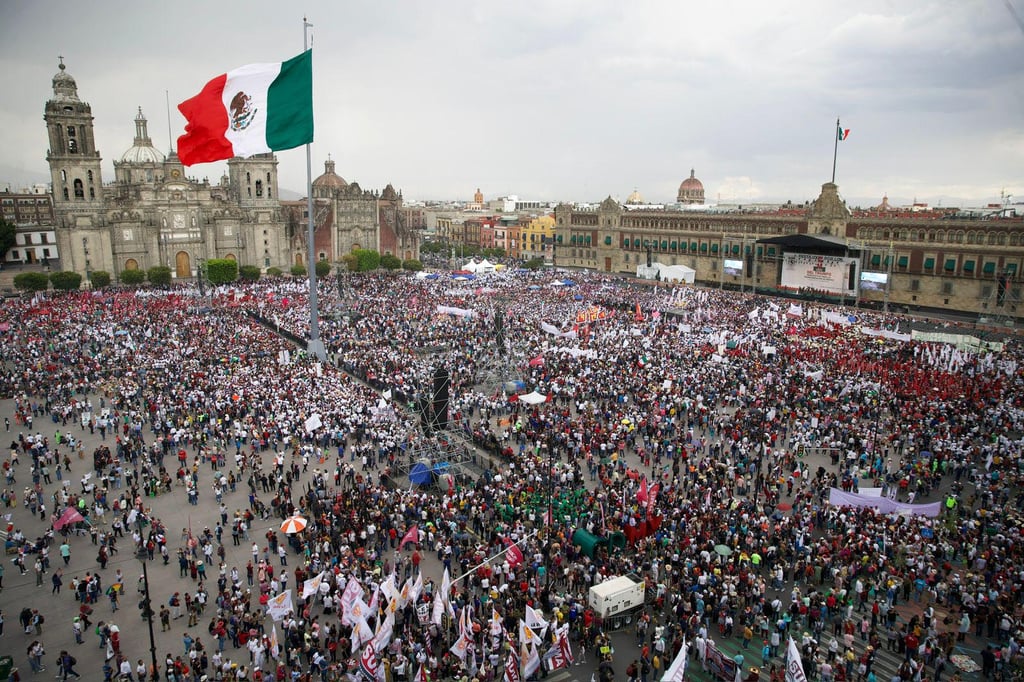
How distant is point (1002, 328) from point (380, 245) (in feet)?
222

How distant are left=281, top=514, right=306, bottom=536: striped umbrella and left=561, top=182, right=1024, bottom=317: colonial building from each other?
48.3 meters

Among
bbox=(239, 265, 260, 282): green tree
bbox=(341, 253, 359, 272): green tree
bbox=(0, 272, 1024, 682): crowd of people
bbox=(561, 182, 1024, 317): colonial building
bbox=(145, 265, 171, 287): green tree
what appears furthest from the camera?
bbox=(341, 253, 359, 272): green tree

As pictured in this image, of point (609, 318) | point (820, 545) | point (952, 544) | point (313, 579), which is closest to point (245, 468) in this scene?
point (313, 579)

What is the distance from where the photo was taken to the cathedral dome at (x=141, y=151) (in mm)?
85750

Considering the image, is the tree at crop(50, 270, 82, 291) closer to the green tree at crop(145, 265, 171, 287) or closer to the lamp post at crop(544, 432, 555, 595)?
the green tree at crop(145, 265, 171, 287)

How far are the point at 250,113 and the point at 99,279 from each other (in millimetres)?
49457

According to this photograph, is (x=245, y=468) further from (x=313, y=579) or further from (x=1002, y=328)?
(x=1002, y=328)

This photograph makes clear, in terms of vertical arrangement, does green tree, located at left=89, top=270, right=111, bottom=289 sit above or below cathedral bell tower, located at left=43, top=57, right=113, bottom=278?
below

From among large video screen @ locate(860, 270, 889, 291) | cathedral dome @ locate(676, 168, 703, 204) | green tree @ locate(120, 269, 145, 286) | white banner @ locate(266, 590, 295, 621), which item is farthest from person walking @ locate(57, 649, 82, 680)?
cathedral dome @ locate(676, 168, 703, 204)

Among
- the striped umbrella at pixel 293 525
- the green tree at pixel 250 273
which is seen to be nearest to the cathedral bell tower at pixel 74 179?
the green tree at pixel 250 273

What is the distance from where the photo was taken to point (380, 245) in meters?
89.7

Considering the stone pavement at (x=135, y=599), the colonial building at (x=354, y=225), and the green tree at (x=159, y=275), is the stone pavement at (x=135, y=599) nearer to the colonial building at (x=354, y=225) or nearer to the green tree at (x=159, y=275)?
the green tree at (x=159, y=275)

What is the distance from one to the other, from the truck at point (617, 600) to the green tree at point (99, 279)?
6448 centimetres

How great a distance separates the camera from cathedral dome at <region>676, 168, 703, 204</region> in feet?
377
